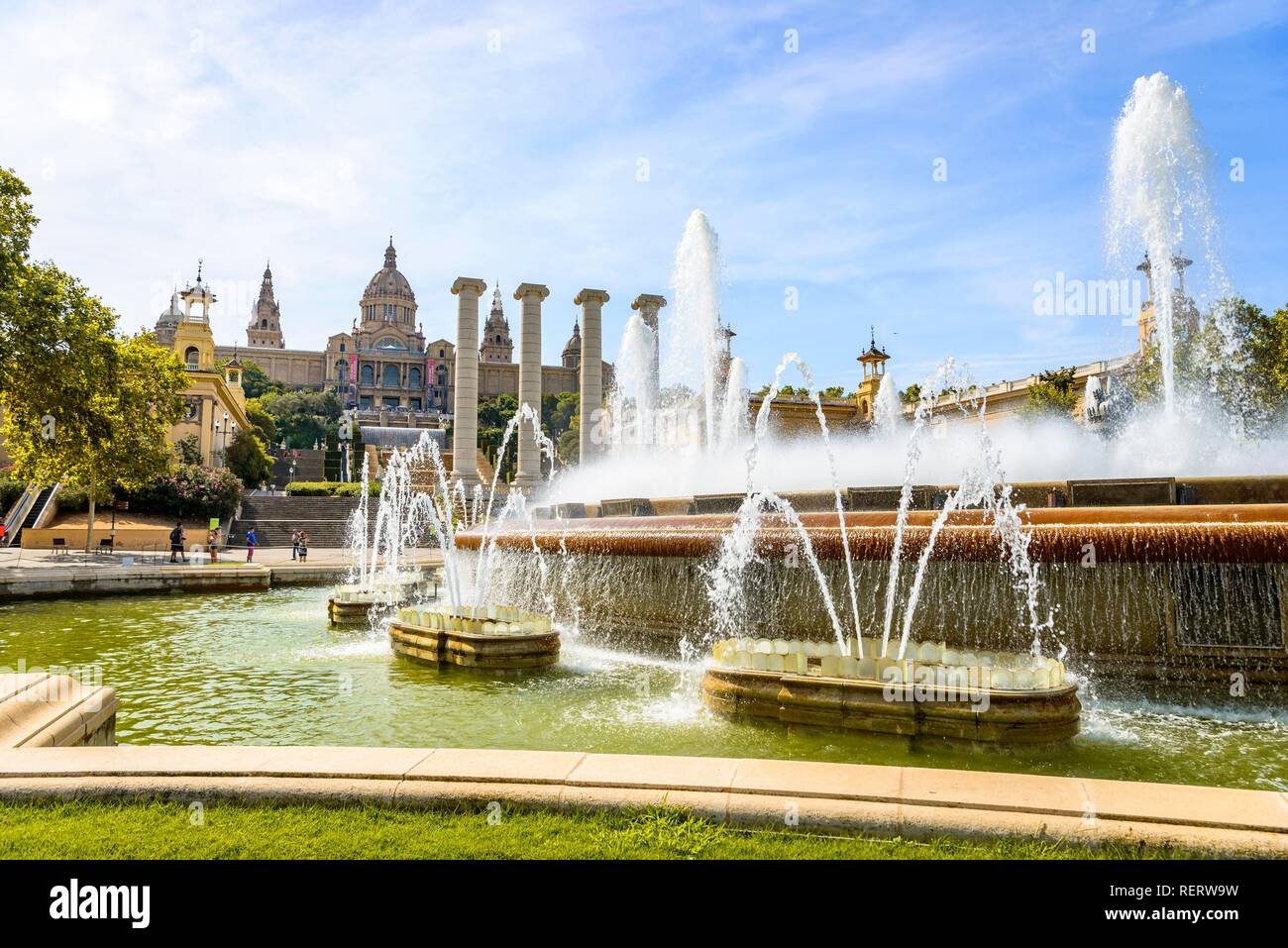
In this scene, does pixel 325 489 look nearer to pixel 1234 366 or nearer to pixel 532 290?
pixel 532 290

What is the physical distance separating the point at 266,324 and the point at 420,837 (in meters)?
166

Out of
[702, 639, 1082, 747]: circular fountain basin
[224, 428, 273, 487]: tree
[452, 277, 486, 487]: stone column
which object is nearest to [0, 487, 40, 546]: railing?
[452, 277, 486, 487]: stone column

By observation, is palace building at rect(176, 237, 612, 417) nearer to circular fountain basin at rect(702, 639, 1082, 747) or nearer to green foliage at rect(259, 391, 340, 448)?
green foliage at rect(259, 391, 340, 448)

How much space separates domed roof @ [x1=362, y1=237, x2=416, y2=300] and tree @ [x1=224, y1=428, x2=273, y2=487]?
99.9m

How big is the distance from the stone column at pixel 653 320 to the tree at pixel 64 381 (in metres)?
18.4

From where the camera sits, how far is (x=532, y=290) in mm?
36500

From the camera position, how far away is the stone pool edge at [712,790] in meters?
3.59

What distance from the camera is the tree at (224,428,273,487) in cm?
5491

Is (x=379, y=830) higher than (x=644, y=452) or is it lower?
lower

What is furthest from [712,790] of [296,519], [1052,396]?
[1052,396]

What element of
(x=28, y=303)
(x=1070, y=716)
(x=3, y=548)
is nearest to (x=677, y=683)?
(x=1070, y=716)

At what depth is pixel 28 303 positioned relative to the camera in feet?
68.0
